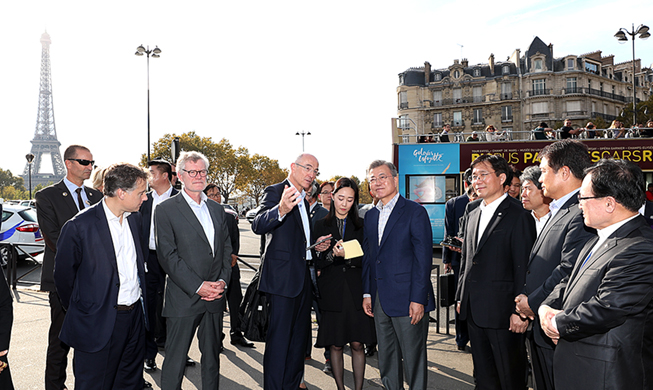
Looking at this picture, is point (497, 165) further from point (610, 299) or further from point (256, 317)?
point (256, 317)

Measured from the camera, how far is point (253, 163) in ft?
201

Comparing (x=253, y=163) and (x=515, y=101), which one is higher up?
(x=515, y=101)

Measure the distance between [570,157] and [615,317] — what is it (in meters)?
1.41

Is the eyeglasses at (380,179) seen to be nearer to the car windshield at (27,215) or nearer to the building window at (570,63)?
the car windshield at (27,215)

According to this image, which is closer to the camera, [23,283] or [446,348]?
[446,348]

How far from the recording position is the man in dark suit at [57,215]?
12.5ft

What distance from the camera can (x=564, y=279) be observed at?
275 centimetres

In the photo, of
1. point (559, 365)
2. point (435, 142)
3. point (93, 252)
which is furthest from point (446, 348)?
point (435, 142)

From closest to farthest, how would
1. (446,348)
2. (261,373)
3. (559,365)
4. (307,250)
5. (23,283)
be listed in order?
(559,365), (307,250), (261,373), (446,348), (23,283)

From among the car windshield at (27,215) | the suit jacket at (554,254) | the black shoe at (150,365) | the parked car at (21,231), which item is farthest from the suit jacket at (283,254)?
the car windshield at (27,215)

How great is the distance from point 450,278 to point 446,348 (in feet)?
4.12

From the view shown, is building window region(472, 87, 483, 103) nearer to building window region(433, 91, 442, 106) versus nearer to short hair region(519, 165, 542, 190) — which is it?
building window region(433, 91, 442, 106)

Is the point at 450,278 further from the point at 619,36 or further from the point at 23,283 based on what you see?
the point at 619,36

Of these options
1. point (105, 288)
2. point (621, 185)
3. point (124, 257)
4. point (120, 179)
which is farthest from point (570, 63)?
point (105, 288)
